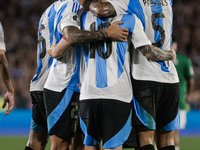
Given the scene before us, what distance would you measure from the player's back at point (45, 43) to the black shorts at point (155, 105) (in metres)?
1.03

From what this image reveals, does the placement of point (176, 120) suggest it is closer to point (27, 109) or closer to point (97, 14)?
point (97, 14)

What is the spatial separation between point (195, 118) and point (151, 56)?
6.08 m

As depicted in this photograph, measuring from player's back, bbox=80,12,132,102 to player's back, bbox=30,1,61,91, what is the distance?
0.80 m

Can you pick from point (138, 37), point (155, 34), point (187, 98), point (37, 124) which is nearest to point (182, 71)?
point (187, 98)

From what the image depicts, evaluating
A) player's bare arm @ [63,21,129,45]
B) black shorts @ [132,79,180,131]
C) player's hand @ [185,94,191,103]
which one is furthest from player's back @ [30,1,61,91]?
player's hand @ [185,94,191,103]

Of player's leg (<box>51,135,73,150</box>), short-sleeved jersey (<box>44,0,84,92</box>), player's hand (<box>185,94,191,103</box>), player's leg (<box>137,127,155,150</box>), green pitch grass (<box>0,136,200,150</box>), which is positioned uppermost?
short-sleeved jersey (<box>44,0,84,92</box>)

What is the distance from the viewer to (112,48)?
2.38 meters

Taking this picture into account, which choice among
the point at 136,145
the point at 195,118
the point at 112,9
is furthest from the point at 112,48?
the point at 195,118

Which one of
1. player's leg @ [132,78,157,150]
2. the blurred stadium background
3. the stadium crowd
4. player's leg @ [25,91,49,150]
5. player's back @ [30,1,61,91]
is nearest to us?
player's leg @ [132,78,157,150]

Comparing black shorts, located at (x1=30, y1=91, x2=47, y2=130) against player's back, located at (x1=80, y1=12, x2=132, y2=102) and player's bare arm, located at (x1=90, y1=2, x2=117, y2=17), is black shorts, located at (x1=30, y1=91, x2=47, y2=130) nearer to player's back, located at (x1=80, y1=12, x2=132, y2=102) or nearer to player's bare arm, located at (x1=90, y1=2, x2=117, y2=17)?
player's back, located at (x1=80, y1=12, x2=132, y2=102)

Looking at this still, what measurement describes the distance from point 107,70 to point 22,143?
173 inches

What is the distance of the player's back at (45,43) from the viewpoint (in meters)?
3.14

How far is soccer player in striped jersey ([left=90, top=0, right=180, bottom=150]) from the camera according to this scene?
2625 mm

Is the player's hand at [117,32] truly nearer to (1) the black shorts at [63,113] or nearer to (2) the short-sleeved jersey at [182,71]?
(1) the black shorts at [63,113]
